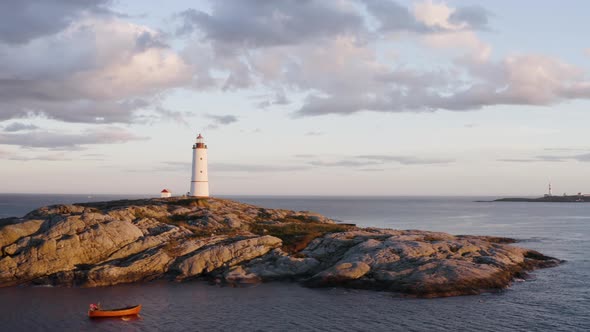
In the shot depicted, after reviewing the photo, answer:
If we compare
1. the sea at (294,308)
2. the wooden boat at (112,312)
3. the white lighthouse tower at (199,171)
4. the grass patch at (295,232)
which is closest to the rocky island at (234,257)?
the grass patch at (295,232)

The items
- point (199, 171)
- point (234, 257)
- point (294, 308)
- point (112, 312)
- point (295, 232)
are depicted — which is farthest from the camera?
point (199, 171)

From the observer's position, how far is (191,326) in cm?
4100

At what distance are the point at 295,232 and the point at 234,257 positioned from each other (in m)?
15.0

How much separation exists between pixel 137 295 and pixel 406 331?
88.6 ft

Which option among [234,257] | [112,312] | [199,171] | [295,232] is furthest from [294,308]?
[199,171]

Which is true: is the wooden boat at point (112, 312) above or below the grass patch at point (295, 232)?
below

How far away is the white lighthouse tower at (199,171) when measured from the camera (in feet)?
321

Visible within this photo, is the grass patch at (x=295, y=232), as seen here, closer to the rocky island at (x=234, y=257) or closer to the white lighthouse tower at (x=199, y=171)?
the rocky island at (x=234, y=257)

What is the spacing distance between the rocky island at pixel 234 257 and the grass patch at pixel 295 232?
416mm

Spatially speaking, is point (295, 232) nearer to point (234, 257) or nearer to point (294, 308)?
point (234, 257)

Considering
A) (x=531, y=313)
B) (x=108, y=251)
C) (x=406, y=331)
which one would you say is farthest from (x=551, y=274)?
(x=108, y=251)

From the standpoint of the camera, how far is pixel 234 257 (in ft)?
204

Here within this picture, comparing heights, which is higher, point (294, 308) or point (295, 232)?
point (295, 232)

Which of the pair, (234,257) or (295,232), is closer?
(234,257)
